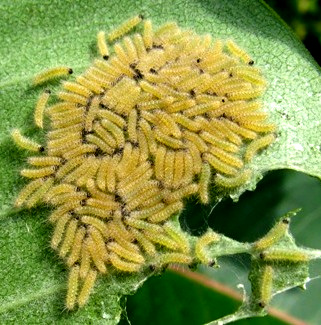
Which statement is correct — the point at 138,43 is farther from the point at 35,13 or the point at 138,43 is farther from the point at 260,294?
the point at 260,294

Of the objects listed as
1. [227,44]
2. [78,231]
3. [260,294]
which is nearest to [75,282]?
[78,231]

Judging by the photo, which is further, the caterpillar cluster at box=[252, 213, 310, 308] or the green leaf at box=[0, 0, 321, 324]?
the green leaf at box=[0, 0, 321, 324]

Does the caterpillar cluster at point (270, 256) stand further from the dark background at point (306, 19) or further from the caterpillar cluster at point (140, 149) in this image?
the dark background at point (306, 19)

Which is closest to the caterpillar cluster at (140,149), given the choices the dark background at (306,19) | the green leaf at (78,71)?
the green leaf at (78,71)

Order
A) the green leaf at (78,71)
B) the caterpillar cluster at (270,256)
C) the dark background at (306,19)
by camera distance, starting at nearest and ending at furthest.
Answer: the caterpillar cluster at (270,256) < the green leaf at (78,71) < the dark background at (306,19)

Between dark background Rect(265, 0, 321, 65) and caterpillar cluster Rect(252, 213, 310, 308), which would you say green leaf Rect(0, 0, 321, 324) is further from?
dark background Rect(265, 0, 321, 65)

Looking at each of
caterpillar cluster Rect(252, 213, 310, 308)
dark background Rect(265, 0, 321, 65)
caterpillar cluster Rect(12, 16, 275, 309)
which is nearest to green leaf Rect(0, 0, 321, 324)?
caterpillar cluster Rect(12, 16, 275, 309)
